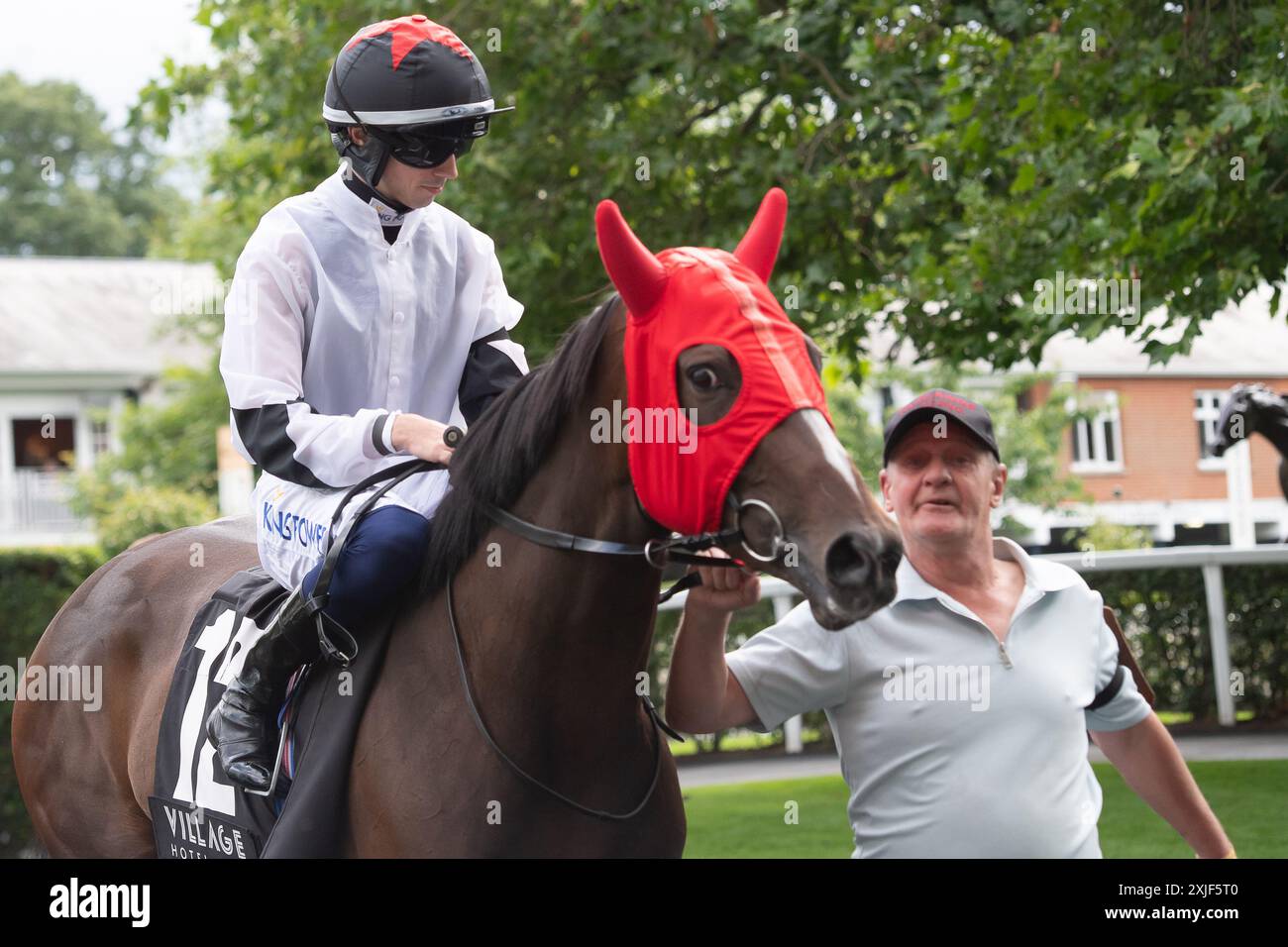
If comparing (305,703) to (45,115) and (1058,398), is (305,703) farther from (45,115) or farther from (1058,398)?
(45,115)

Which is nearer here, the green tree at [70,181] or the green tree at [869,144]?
the green tree at [869,144]

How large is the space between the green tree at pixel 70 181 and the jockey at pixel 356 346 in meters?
45.0

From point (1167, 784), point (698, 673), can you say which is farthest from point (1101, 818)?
point (698, 673)

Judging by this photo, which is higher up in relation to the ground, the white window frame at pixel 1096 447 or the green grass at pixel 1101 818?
the white window frame at pixel 1096 447

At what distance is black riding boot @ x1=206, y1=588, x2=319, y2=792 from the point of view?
3.14 metres

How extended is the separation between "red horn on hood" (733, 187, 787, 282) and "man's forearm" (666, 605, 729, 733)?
0.66m

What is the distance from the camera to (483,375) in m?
3.51

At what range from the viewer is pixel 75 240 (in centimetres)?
4709

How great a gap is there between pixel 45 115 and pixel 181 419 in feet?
86.3

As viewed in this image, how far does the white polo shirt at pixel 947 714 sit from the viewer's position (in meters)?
2.84

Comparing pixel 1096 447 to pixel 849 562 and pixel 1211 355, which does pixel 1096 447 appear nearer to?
pixel 1211 355

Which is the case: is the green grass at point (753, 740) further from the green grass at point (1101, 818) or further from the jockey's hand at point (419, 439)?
the jockey's hand at point (419, 439)

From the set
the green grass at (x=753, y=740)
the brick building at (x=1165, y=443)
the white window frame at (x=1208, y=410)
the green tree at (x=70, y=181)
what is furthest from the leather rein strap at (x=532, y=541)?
the green tree at (x=70, y=181)
